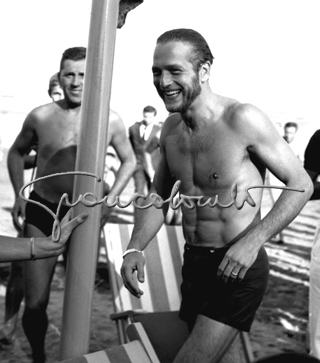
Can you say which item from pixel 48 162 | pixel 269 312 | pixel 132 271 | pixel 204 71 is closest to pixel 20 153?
pixel 48 162

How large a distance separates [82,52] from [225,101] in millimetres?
1249

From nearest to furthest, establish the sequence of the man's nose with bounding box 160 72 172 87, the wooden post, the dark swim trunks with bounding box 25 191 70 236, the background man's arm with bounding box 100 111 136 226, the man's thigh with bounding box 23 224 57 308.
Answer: the wooden post → the man's nose with bounding box 160 72 172 87 → the man's thigh with bounding box 23 224 57 308 → the dark swim trunks with bounding box 25 191 70 236 → the background man's arm with bounding box 100 111 136 226

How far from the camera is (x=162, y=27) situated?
8.12m

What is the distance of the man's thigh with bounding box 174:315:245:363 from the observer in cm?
227

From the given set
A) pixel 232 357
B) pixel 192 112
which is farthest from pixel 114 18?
pixel 232 357

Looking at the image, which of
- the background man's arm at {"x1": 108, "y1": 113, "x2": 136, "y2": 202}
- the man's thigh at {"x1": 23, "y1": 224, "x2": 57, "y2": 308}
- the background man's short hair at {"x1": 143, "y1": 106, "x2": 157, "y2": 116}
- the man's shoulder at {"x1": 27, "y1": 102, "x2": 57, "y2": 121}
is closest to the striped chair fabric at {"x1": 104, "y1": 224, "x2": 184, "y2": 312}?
the background man's arm at {"x1": 108, "y1": 113, "x2": 136, "y2": 202}

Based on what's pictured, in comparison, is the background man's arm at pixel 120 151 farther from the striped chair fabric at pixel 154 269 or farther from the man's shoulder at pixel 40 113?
the man's shoulder at pixel 40 113

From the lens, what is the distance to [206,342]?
228cm

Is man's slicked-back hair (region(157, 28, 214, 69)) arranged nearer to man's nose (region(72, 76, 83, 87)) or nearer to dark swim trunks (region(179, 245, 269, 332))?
dark swim trunks (region(179, 245, 269, 332))

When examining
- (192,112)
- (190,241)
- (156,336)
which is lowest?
(156,336)

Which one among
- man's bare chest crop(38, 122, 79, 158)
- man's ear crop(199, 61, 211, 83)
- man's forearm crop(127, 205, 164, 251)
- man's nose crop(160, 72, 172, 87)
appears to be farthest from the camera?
man's bare chest crop(38, 122, 79, 158)

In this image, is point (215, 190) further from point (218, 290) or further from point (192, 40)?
point (192, 40)

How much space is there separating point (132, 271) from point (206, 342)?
37cm

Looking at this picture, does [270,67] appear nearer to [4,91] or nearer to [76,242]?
[4,91]
